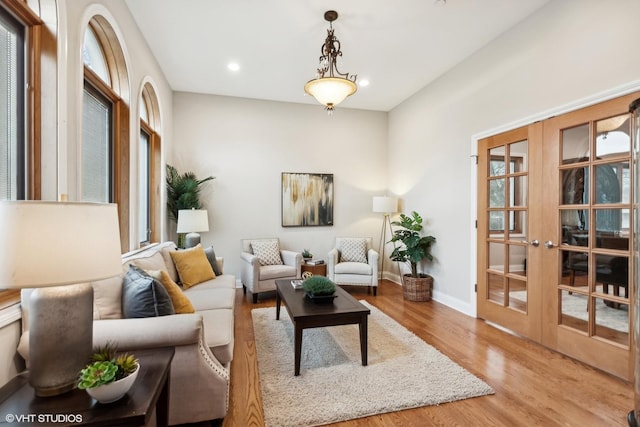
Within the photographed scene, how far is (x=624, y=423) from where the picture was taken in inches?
72.6

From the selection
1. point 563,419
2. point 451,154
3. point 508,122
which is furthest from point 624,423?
point 451,154

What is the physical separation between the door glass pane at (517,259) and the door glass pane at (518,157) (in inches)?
31.1

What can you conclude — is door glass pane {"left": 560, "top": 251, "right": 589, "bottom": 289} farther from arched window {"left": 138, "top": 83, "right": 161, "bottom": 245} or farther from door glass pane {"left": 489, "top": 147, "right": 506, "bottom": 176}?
arched window {"left": 138, "top": 83, "right": 161, "bottom": 245}

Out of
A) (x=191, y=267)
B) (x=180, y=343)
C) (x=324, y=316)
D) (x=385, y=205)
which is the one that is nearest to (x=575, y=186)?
(x=324, y=316)

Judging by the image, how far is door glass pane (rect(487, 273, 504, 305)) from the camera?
3379 mm

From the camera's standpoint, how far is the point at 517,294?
321 centimetres

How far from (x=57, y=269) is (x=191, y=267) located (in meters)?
2.31

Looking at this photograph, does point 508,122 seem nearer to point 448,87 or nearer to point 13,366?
point 448,87

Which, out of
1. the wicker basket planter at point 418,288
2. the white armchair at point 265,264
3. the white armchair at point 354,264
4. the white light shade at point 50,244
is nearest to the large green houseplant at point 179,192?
the white armchair at point 265,264

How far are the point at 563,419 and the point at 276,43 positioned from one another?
13.2 ft

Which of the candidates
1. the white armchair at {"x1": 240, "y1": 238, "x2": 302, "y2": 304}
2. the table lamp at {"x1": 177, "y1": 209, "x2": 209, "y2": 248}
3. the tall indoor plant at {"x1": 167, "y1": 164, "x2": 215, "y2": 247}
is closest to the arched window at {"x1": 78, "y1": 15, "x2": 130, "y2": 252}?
the table lamp at {"x1": 177, "y1": 209, "x2": 209, "y2": 248}

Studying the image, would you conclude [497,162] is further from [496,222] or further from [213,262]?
[213,262]

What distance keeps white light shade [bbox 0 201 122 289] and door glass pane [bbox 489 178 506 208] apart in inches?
140

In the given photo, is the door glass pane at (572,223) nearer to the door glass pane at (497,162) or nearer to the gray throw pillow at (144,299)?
the door glass pane at (497,162)
